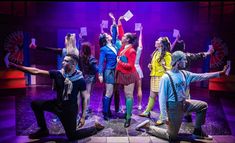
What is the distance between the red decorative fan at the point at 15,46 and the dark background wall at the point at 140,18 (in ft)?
1.77

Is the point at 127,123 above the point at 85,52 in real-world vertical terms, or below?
below

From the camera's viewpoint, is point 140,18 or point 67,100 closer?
point 67,100

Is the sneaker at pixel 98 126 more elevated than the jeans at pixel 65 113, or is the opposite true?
the jeans at pixel 65 113

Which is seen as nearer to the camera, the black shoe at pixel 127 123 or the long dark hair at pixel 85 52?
the black shoe at pixel 127 123

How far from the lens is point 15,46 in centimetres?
1097

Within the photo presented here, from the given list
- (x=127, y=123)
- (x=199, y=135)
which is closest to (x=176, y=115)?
(x=199, y=135)

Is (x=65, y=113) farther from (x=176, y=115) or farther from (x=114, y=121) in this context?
(x=176, y=115)

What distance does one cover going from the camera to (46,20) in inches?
474

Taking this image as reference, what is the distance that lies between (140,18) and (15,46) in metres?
4.71

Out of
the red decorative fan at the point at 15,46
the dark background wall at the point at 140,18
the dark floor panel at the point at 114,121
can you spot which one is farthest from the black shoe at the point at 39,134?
the dark background wall at the point at 140,18

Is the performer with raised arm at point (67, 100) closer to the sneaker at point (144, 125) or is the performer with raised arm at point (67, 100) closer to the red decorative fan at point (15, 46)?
the sneaker at point (144, 125)

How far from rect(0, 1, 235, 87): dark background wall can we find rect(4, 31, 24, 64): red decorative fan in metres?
Result: 0.54

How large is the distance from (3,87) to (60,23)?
3402 millimetres

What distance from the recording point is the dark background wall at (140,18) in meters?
11.7
